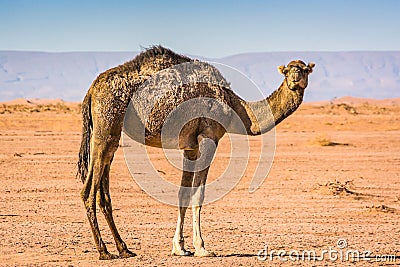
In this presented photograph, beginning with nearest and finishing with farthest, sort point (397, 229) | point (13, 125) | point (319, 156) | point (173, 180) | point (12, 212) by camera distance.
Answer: point (397, 229) < point (12, 212) < point (173, 180) < point (319, 156) < point (13, 125)

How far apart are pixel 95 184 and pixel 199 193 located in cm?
147

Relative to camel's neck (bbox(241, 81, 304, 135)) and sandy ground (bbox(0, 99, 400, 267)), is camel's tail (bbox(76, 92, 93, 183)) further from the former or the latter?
camel's neck (bbox(241, 81, 304, 135))

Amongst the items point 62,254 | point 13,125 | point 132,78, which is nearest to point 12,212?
point 62,254

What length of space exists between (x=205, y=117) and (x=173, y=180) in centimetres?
961

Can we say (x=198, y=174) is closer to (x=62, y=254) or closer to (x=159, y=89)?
(x=159, y=89)

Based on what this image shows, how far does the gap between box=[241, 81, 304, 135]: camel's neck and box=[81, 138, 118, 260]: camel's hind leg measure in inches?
85.4

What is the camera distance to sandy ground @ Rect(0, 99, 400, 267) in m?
9.81

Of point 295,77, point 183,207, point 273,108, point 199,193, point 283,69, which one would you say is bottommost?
point 183,207

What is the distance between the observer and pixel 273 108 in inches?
386

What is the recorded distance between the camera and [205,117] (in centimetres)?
962

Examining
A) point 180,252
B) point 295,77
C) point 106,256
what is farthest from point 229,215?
point 295,77

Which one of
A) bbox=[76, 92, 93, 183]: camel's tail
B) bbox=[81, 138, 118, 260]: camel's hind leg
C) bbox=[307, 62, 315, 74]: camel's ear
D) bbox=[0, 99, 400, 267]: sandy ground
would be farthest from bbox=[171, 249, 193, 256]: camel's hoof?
bbox=[307, 62, 315, 74]: camel's ear

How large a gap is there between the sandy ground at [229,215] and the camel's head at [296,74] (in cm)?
244

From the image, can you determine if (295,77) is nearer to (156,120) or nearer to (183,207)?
(156,120)
